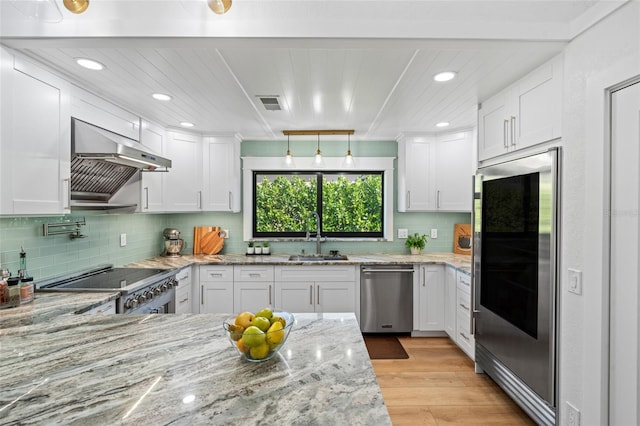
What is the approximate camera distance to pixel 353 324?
1.54 metres

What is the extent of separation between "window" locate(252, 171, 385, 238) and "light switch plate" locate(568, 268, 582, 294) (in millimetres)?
2530

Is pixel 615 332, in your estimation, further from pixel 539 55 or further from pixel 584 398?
pixel 539 55

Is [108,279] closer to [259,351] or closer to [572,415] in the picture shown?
[259,351]

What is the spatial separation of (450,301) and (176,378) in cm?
297

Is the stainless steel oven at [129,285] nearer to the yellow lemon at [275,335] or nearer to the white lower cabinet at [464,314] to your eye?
the yellow lemon at [275,335]

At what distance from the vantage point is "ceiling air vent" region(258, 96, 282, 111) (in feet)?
8.48

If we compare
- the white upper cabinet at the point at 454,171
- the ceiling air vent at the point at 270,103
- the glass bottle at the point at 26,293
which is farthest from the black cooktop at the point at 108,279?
the white upper cabinet at the point at 454,171

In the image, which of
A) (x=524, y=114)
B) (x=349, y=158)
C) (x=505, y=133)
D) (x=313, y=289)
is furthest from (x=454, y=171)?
(x=313, y=289)

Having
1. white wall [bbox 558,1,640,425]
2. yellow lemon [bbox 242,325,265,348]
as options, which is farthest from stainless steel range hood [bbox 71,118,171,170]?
white wall [bbox 558,1,640,425]

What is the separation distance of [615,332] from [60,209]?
10.1 ft

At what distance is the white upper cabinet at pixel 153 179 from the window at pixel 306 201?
1.17m

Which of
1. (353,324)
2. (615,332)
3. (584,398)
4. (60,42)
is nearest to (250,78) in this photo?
(60,42)

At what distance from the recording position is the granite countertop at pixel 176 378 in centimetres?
85

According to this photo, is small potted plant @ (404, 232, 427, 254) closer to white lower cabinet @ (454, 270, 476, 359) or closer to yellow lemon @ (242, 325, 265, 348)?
white lower cabinet @ (454, 270, 476, 359)
